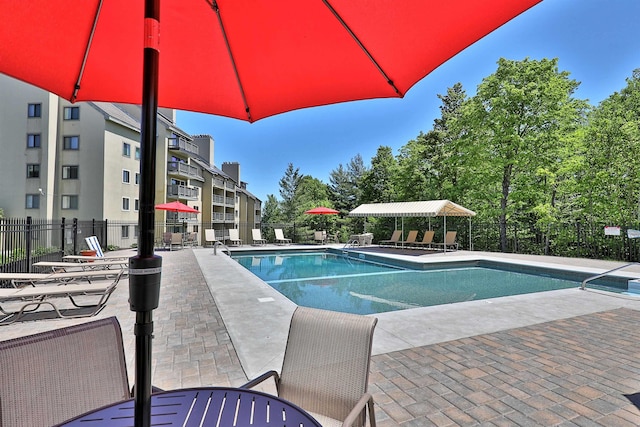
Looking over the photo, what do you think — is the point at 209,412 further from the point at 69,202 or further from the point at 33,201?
the point at 33,201

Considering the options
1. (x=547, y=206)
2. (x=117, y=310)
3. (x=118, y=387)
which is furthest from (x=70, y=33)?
(x=547, y=206)

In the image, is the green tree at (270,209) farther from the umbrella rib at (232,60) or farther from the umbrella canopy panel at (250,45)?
the umbrella canopy panel at (250,45)

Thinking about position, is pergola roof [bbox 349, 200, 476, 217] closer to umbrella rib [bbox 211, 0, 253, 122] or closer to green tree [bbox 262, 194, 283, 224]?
umbrella rib [bbox 211, 0, 253, 122]

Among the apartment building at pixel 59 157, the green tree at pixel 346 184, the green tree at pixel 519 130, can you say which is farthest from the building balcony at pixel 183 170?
the green tree at pixel 519 130

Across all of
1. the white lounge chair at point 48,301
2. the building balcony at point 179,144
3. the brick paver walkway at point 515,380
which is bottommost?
→ the brick paver walkway at point 515,380

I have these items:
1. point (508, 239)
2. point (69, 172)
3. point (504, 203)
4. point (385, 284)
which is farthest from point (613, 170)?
point (69, 172)

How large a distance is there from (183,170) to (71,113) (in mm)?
9272

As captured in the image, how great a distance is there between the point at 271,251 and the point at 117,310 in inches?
452

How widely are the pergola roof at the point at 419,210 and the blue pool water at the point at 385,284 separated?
4.04m

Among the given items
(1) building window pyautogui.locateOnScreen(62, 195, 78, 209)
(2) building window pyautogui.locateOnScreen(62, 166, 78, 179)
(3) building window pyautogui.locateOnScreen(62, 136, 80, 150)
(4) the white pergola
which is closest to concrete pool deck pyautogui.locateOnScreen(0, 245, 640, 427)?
(4) the white pergola

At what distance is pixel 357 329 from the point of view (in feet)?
6.21

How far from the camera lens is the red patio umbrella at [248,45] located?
5.00ft

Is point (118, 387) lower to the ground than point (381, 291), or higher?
higher

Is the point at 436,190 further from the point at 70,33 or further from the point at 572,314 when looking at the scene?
the point at 70,33
